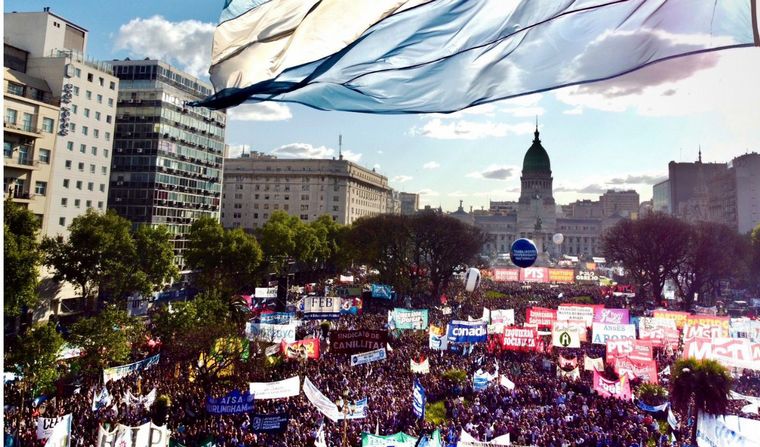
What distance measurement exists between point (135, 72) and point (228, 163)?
58.9 meters

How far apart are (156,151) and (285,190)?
5764 centimetres

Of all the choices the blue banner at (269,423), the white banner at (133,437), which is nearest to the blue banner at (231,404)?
the blue banner at (269,423)

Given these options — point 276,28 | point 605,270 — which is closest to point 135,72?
point 276,28

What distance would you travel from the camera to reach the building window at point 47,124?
3997cm

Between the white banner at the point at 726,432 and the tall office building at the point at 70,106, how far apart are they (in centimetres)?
4467

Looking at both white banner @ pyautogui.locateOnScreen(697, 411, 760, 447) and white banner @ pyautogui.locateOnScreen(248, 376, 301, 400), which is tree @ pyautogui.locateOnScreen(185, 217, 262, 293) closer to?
white banner @ pyautogui.locateOnScreen(248, 376, 301, 400)

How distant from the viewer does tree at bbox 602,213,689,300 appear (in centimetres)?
5403

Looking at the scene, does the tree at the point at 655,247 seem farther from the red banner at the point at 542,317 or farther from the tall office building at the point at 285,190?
the tall office building at the point at 285,190

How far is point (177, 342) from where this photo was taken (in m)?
23.9

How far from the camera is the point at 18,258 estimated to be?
26781 millimetres

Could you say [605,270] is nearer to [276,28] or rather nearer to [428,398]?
[428,398]

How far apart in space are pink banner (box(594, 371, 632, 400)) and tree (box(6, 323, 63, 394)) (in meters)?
20.8

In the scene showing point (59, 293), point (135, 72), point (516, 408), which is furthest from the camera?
point (135, 72)

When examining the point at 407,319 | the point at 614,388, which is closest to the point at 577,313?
the point at 407,319
